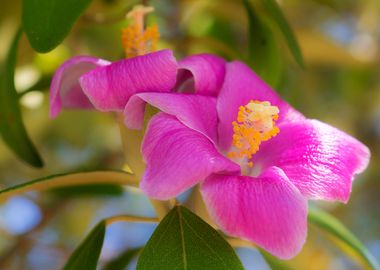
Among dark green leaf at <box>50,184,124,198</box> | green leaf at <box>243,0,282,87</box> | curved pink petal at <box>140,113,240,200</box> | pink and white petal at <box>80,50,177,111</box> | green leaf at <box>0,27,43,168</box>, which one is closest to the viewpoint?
curved pink petal at <box>140,113,240,200</box>

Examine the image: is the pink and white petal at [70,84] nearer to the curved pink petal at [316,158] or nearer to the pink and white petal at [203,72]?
the pink and white petal at [203,72]

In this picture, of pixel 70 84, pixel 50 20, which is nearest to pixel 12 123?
pixel 70 84

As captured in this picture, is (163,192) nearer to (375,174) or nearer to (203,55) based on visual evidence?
(203,55)

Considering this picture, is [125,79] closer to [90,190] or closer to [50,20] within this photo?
[50,20]

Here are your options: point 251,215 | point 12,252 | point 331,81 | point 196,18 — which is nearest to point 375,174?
point 331,81

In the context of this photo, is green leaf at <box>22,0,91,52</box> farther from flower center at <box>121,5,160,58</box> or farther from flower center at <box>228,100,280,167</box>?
flower center at <box>228,100,280,167</box>

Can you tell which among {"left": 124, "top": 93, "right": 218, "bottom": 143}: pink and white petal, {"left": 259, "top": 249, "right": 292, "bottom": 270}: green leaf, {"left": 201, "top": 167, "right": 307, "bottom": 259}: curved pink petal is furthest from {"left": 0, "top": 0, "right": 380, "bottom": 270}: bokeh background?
{"left": 201, "top": 167, "right": 307, "bottom": 259}: curved pink petal
